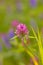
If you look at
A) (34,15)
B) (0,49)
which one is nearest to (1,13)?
(34,15)

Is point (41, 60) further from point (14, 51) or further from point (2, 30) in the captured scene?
point (2, 30)

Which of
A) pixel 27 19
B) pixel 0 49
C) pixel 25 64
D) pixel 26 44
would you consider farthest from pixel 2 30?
pixel 26 44

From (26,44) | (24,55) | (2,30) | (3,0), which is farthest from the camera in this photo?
(3,0)

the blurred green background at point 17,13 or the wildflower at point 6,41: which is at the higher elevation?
the blurred green background at point 17,13

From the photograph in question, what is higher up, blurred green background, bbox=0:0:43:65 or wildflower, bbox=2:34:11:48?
blurred green background, bbox=0:0:43:65

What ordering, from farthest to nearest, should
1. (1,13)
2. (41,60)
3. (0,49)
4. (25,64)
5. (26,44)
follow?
1. (1,13)
2. (0,49)
3. (25,64)
4. (26,44)
5. (41,60)

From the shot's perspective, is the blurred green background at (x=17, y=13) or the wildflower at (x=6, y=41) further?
the blurred green background at (x=17, y=13)

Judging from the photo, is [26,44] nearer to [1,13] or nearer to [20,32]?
[20,32]

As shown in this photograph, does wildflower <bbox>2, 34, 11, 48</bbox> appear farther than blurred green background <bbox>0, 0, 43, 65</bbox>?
No

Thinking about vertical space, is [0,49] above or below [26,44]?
below

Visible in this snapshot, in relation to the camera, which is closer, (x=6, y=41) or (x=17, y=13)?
(x=6, y=41)

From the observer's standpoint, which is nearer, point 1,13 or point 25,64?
point 25,64
